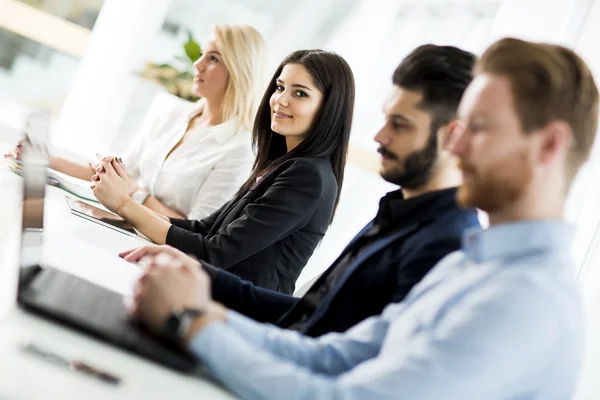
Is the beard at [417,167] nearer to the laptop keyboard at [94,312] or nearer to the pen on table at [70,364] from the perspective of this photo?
the laptop keyboard at [94,312]

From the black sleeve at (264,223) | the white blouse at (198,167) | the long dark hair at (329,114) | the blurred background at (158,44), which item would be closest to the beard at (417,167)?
the black sleeve at (264,223)

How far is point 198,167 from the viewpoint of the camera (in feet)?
8.88

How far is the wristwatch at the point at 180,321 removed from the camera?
1.00 meters

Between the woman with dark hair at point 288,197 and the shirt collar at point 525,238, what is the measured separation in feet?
3.60

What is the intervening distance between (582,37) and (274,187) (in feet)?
7.01

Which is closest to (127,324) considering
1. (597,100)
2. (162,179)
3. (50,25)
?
(597,100)

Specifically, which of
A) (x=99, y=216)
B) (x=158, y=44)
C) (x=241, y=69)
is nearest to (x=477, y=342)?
(x=99, y=216)

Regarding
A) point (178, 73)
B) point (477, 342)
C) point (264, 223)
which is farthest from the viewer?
point (178, 73)

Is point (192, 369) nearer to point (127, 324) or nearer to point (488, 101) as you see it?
point (127, 324)

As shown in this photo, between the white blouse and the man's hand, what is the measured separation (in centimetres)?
156

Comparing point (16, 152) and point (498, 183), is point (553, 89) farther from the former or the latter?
point (16, 152)

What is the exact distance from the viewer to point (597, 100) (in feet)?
3.40

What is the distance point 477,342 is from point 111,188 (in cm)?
154

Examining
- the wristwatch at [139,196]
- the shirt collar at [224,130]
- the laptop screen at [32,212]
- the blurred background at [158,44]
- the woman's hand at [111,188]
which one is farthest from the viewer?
the blurred background at [158,44]
